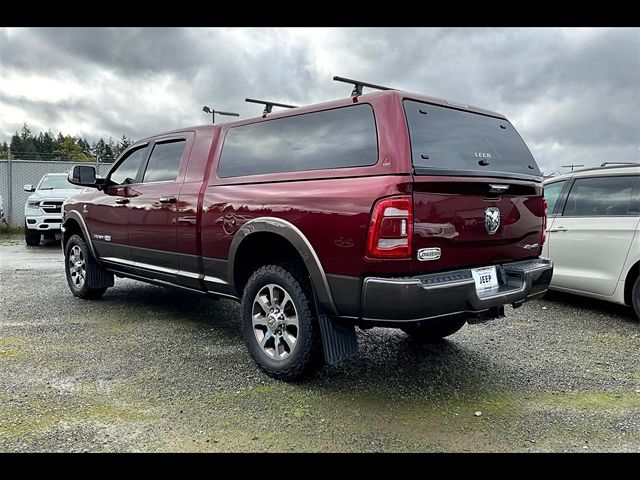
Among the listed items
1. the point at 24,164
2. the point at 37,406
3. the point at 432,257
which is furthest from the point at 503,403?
the point at 24,164

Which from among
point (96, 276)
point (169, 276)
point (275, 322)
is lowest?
point (96, 276)

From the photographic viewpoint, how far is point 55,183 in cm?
1276

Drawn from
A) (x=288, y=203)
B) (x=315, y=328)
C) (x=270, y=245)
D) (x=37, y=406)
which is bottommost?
(x=37, y=406)

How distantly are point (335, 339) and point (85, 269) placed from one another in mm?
3922

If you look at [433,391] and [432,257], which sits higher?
[432,257]

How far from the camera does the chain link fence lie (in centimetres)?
1552

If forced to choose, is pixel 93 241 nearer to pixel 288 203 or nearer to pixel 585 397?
pixel 288 203

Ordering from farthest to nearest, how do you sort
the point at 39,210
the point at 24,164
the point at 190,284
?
the point at 24,164
the point at 39,210
the point at 190,284

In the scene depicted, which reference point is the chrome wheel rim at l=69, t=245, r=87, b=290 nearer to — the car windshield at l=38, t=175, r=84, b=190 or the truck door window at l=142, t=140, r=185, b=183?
the truck door window at l=142, t=140, r=185, b=183

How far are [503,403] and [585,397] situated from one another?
1.98 feet

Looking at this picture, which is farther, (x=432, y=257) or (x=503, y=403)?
(x=503, y=403)

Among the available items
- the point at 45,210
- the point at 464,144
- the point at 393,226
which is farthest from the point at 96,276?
the point at 45,210

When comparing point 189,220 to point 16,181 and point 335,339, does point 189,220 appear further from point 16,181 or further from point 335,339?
point 16,181

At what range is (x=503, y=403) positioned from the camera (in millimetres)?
3316
